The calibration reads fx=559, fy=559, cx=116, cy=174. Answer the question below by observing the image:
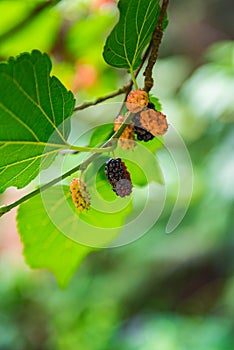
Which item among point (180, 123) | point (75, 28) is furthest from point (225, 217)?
point (75, 28)

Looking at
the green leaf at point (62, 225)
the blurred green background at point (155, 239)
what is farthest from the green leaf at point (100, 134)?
the blurred green background at point (155, 239)

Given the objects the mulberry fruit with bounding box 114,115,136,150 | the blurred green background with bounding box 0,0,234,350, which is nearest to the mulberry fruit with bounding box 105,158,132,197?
the mulberry fruit with bounding box 114,115,136,150

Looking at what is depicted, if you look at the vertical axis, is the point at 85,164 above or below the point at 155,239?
below

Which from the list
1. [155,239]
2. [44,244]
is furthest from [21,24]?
[155,239]

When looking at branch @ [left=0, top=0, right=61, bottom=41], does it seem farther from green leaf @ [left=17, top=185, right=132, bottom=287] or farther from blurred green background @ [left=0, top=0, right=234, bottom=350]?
green leaf @ [left=17, top=185, right=132, bottom=287]

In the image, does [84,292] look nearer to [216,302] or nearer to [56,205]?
[216,302]

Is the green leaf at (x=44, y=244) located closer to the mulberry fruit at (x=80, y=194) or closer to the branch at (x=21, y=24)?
the mulberry fruit at (x=80, y=194)

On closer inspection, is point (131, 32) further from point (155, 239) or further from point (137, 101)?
point (155, 239)
